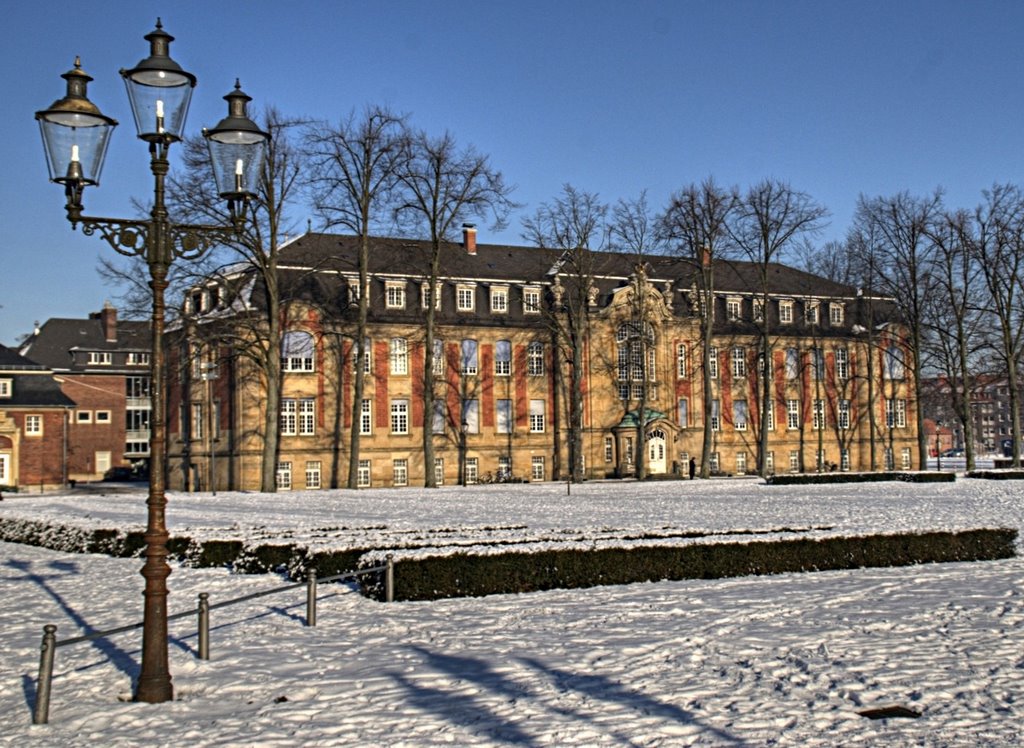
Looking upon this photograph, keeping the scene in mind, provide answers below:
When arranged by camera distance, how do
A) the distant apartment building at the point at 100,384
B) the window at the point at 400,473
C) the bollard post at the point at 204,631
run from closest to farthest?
the bollard post at the point at 204,631
the window at the point at 400,473
the distant apartment building at the point at 100,384

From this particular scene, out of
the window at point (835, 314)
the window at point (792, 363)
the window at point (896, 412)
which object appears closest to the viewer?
the window at point (792, 363)

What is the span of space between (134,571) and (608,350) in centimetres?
3847

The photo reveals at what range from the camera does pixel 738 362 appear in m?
59.6

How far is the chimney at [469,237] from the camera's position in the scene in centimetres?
5703

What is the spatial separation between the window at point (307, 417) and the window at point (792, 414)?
26.3 m

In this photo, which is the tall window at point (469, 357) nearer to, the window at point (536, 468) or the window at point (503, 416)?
the window at point (503, 416)

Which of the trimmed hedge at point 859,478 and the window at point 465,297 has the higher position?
the window at point 465,297

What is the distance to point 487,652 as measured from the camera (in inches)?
448

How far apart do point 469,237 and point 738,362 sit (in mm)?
16249

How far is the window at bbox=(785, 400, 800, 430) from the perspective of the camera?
60156 mm

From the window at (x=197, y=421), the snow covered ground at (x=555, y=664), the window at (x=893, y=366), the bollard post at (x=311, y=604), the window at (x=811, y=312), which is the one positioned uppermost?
the window at (x=811, y=312)

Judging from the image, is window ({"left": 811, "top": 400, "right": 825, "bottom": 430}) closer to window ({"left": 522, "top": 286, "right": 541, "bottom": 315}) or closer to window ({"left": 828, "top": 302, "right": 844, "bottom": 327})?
window ({"left": 828, "top": 302, "right": 844, "bottom": 327})

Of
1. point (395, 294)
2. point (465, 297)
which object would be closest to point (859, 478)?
point (465, 297)

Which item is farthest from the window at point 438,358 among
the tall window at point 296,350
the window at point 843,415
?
the window at point 843,415
